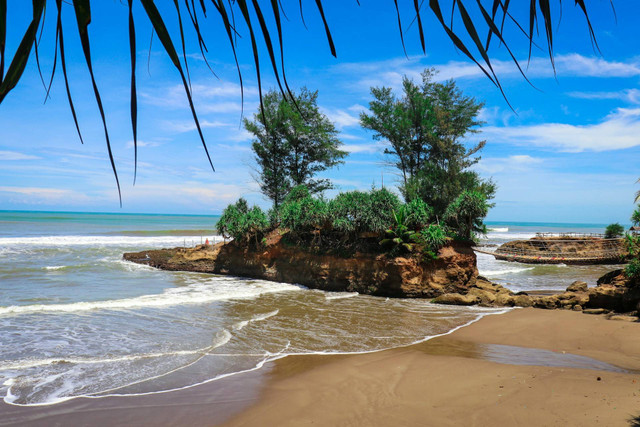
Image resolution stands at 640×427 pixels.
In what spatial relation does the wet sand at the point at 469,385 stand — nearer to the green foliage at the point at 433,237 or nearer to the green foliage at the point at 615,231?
the green foliage at the point at 433,237

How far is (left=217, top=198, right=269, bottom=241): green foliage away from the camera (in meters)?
17.3

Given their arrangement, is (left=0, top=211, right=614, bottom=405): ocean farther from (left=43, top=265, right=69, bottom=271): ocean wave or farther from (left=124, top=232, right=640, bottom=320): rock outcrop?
(left=124, top=232, right=640, bottom=320): rock outcrop

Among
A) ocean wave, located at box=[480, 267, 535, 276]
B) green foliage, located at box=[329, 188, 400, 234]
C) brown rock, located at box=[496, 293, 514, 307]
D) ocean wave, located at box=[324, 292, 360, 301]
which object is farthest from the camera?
ocean wave, located at box=[480, 267, 535, 276]

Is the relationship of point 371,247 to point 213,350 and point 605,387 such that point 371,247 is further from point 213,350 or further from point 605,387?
point 605,387

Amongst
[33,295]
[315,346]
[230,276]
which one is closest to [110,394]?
[315,346]

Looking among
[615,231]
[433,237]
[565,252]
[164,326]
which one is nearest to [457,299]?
[433,237]

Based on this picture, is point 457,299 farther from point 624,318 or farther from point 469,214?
point 624,318

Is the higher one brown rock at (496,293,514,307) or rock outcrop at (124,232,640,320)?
rock outcrop at (124,232,640,320)

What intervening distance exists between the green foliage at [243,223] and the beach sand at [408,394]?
10713 mm

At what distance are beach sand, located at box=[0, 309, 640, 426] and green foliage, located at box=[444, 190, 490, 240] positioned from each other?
23.2ft

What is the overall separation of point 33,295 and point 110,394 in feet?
28.5

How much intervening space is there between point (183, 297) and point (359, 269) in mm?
6114

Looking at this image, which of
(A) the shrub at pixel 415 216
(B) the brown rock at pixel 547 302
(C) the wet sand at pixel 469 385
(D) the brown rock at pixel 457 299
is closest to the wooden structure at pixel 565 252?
(A) the shrub at pixel 415 216

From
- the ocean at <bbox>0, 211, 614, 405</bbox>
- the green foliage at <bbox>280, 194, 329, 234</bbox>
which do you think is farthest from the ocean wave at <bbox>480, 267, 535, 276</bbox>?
the green foliage at <bbox>280, 194, 329, 234</bbox>
